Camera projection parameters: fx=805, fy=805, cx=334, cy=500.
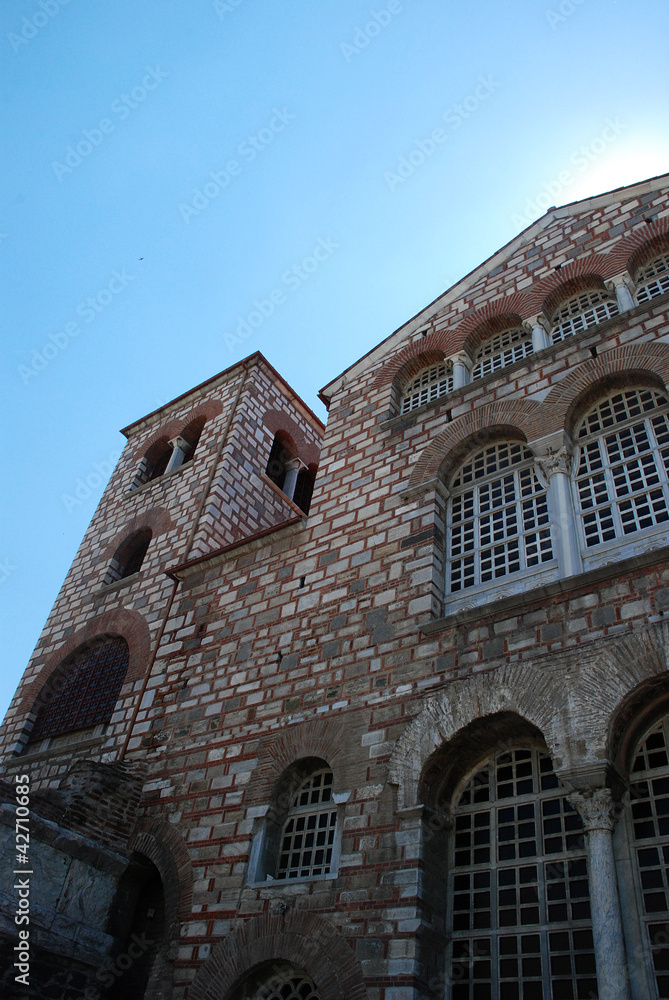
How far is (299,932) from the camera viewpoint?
711 centimetres

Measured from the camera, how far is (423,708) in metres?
7.71

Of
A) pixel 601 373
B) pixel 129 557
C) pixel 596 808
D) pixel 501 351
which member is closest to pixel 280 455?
pixel 129 557

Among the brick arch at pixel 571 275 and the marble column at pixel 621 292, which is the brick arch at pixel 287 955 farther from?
the brick arch at pixel 571 275

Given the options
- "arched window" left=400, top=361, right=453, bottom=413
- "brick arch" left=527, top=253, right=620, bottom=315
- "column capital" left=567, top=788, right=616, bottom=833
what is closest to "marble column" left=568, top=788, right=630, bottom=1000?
"column capital" left=567, top=788, right=616, bottom=833

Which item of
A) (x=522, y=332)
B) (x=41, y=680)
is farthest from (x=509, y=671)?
(x=41, y=680)

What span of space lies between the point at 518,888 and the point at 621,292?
7.50 metres

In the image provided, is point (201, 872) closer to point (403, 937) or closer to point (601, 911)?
point (403, 937)

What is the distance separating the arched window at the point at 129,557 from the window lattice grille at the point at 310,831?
793 centimetres

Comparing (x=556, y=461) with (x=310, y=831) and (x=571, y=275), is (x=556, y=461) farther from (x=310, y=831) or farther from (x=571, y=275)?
(x=310, y=831)

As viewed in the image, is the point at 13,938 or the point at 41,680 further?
the point at 41,680

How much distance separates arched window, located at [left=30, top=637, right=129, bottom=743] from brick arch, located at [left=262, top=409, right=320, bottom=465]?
6.47 m

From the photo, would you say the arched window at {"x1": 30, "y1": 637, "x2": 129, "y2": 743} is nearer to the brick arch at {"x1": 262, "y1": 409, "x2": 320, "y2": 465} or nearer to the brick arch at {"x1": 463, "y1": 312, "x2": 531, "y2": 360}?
the brick arch at {"x1": 262, "y1": 409, "x2": 320, "y2": 465}

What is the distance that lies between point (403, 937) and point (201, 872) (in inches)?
108

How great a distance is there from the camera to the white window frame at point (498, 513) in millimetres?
8422
